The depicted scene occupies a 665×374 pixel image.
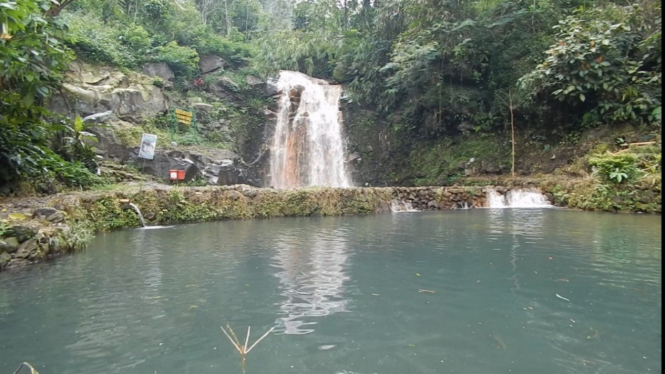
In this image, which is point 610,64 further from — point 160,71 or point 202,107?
point 160,71

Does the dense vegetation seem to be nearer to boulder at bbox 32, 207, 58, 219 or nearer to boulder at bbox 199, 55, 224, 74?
boulder at bbox 199, 55, 224, 74

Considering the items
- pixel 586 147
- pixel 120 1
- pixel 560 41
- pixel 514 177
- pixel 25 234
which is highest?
pixel 120 1

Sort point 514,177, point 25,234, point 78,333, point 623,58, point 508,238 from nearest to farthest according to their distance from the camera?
point 78,333
point 25,234
point 508,238
point 623,58
point 514,177

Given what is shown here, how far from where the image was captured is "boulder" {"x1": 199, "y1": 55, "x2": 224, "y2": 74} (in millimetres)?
21400

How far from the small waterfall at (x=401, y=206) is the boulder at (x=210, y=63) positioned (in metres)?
13.5

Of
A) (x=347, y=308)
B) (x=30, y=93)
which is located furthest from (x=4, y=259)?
(x=347, y=308)

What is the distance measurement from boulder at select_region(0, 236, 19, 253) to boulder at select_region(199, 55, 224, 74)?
58.6 feet

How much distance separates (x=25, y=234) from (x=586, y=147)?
15289 millimetres

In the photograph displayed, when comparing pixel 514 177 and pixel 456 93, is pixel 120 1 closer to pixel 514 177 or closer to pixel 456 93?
pixel 456 93

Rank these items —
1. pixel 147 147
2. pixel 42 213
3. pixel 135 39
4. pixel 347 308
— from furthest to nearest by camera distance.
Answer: pixel 135 39, pixel 147 147, pixel 42 213, pixel 347 308

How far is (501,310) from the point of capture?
310 cm

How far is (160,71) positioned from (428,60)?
1150cm

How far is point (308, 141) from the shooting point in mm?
18047

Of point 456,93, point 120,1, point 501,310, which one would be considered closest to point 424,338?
point 501,310
